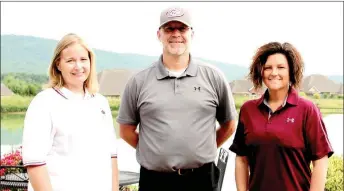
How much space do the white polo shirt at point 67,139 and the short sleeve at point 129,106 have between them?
58 centimetres

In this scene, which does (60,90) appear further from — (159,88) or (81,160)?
(159,88)

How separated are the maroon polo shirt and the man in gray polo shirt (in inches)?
15.9

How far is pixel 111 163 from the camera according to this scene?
2996 mm

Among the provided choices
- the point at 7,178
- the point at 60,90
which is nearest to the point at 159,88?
the point at 60,90

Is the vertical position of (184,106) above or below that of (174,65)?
below

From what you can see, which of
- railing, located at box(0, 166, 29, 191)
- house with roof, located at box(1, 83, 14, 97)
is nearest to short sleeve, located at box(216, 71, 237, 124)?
railing, located at box(0, 166, 29, 191)

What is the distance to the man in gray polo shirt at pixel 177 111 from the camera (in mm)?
3229

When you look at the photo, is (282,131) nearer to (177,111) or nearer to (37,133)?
(177,111)

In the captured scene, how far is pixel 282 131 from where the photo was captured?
9.27 feet

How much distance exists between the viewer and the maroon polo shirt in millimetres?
2826

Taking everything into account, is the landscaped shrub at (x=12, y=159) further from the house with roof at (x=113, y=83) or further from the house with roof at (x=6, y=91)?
the house with roof at (x=6, y=91)

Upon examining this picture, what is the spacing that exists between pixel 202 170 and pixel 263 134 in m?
0.62

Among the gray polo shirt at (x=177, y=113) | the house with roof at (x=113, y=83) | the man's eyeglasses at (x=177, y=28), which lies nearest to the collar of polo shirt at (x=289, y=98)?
the gray polo shirt at (x=177, y=113)

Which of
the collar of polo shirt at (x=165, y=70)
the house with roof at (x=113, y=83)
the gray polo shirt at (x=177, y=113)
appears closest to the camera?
the gray polo shirt at (x=177, y=113)
